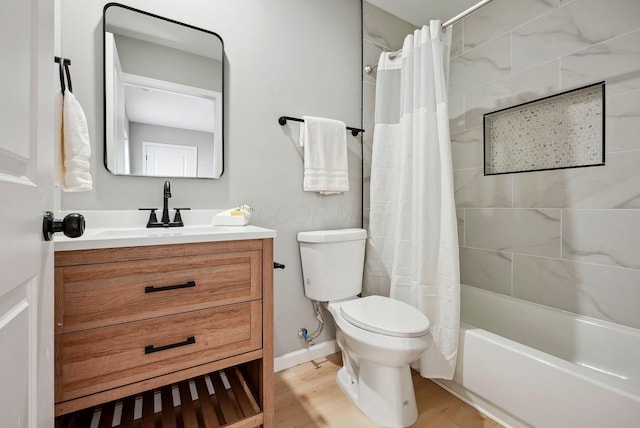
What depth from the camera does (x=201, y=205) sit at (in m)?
1.47

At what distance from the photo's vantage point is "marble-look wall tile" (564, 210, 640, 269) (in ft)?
4.40

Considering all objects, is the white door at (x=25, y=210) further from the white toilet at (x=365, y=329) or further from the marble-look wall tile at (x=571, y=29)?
the marble-look wall tile at (x=571, y=29)

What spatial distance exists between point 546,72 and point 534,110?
21 cm

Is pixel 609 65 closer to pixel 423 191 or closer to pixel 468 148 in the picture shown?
pixel 468 148

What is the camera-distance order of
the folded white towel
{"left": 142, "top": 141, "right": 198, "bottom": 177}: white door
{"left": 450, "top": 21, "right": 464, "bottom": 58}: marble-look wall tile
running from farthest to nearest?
1. {"left": 450, "top": 21, "right": 464, "bottom": 58}: marble-look wall tile
2. the folded white towel
3. {"left": 142, "top": 141, "right": 198, "bottom": 177}: white door

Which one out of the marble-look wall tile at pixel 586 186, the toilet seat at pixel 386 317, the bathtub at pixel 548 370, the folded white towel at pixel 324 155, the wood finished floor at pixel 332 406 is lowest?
the wood finished floor at pixel 332 406

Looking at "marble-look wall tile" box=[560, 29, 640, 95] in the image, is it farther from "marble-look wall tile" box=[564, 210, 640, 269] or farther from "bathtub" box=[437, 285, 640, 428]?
"bathtub" box=[437, 285, 640, 428]

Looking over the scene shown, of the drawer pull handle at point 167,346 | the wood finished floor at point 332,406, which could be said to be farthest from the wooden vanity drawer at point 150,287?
the wood finished floor at point 332,406

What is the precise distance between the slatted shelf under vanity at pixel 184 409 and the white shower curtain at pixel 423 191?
3.13ft

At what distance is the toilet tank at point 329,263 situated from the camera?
1.64 m

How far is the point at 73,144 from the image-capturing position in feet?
3.19

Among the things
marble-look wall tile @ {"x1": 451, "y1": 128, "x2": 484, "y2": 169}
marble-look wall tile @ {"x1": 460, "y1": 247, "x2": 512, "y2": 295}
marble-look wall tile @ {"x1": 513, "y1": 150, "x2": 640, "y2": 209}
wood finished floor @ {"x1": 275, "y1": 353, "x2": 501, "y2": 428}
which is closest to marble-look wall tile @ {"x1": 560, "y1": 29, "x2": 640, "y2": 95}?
marble-look wall tile @ {"x1": 513, "y1": 150, "x2": 640, "y2": 209}

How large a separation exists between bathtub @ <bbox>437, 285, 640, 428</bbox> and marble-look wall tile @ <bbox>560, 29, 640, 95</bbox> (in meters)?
1.20

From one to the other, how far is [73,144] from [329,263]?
126 cm
